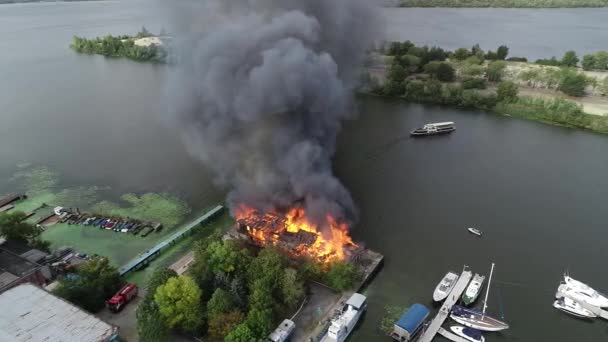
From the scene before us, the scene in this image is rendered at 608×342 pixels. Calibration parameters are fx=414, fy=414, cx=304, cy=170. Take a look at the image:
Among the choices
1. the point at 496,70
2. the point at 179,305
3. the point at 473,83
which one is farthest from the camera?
the point at 496,70

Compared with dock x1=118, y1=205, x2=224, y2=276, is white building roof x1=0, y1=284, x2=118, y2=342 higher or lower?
higher

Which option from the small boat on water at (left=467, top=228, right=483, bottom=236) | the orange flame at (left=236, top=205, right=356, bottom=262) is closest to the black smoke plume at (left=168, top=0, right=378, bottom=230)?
the orange flame at (left=236, top=205, right=356, bottom=262)

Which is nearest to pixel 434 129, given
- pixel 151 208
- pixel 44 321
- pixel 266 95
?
pixel 266 95

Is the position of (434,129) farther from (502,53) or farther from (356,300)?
(502,53)

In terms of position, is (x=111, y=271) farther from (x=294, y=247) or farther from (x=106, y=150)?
(x=106, y=150)

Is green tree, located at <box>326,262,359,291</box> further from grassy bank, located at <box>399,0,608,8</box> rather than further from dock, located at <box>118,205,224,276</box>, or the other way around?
grassy bank, located at <box>399,0,608,8</box>

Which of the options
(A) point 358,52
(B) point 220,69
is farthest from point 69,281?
(A) point 358,52
